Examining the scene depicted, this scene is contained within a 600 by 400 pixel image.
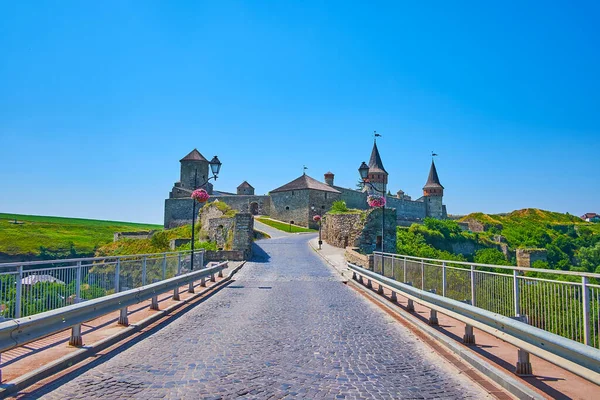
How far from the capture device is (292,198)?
72.1 metres

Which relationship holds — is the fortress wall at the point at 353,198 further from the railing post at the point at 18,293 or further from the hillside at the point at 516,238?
the railing post at the point at 18,293

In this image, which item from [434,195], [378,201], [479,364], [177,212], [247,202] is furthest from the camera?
[434,195]

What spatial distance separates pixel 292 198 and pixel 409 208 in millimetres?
30010

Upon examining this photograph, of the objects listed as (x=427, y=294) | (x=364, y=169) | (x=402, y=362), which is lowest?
(x=402, y=362)

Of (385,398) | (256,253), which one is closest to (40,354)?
(385,398)

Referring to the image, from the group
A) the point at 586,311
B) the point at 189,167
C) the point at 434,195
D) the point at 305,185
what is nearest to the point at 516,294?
the point at 586,311

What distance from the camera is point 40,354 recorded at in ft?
19.1

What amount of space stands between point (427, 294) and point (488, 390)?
381 centimetres

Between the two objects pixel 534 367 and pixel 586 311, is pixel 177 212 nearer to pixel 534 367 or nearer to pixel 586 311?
pixel 534 367

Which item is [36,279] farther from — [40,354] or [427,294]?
[427,294]

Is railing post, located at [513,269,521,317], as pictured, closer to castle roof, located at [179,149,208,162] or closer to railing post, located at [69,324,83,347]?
railing post, located at [69,324,83,347]

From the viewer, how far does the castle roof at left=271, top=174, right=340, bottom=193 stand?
71625 mm

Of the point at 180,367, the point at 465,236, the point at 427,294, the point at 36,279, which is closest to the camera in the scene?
the point at 180,367

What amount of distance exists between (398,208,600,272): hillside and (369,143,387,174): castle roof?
1308 cm
